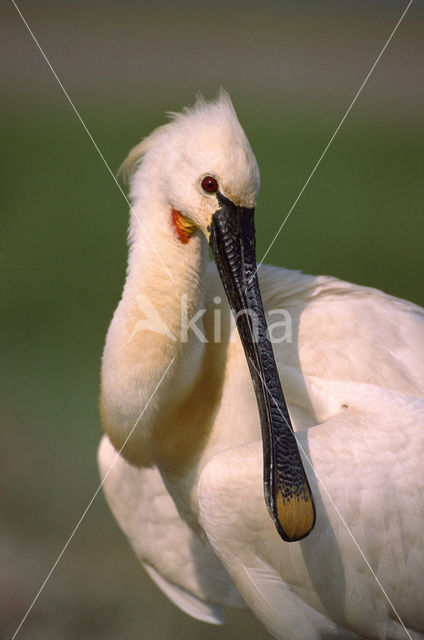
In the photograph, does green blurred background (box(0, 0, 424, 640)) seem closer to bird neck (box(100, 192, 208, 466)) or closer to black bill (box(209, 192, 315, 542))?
bird neck (box(100, 192, 208, 466))

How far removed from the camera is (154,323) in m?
2.52

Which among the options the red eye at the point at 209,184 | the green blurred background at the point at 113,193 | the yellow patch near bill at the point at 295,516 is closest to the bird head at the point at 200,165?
the red eye at the point at 209,184

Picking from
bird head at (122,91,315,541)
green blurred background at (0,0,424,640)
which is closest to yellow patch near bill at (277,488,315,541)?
bird head at (122,91,315,541)

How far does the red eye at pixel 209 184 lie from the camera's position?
236 centimetres

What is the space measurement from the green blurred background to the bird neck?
1.43 metres

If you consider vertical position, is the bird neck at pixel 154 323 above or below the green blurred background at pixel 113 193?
above

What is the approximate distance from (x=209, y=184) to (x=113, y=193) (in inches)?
452

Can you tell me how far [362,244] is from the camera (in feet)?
41.2

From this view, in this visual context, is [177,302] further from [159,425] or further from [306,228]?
[306,228]

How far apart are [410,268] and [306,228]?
2178mm

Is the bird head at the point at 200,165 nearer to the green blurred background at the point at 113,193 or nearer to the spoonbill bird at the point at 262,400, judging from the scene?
the spoonbill bird at the point at 262,400

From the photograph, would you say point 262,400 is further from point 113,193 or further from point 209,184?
point 113,193

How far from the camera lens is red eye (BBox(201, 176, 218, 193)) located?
2.36m

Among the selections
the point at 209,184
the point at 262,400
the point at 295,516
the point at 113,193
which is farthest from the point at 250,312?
the point at 113,193
